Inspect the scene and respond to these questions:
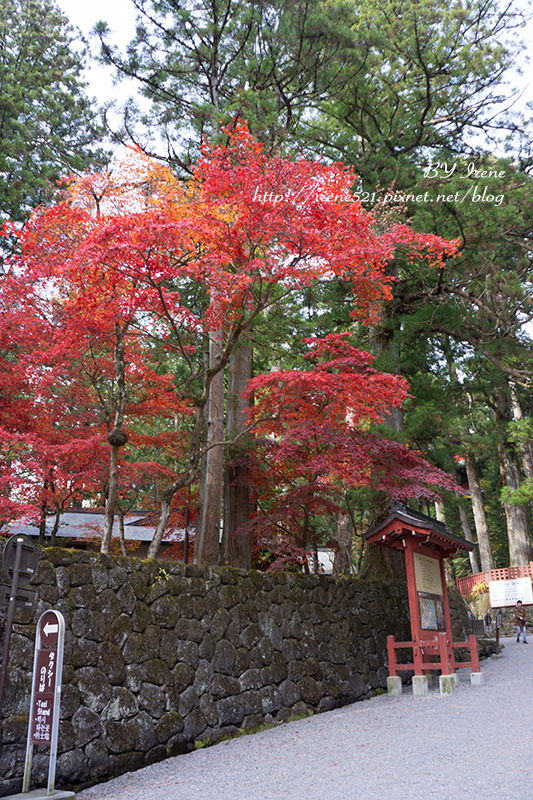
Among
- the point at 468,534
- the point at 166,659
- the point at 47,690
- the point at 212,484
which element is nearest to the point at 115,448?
the point at 166,659

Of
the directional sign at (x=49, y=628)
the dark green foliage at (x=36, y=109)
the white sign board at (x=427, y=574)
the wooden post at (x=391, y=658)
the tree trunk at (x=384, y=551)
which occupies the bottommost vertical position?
the wooden post at (x=391, y=658)

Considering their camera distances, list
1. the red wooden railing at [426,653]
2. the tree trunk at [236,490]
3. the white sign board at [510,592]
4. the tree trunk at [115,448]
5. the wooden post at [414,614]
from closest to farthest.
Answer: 1. the tree trunk at [115,448]
2. the red wooden railing at [426,653]
3. the wooden post at [414,614]
4. the tree trunk at [236,490]
5. the white sign board at [510,592]

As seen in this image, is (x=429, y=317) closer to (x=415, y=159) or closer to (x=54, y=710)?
(x=415, y=159)

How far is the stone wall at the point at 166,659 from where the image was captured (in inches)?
208

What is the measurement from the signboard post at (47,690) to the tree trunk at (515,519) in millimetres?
19650

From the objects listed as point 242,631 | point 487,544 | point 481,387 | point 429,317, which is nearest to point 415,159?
point 429,317

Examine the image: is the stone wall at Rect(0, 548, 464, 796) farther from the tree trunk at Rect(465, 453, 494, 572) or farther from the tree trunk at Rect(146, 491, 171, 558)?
the tree trunk at Rect(465, 453, 494, 572)

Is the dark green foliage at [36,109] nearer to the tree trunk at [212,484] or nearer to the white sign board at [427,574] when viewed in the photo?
the tree trunk at [212,484]

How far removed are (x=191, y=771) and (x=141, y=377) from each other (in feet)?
21.2

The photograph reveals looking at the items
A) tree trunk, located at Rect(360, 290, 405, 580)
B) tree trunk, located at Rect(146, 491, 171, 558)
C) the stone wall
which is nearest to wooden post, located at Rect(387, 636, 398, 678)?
the stone wall

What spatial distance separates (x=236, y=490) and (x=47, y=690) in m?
6.37

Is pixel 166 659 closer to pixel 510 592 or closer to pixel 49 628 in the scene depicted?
pixel 49 628

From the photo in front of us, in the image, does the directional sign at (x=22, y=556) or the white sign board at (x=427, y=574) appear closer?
the directional sign at (x=22, y=556)

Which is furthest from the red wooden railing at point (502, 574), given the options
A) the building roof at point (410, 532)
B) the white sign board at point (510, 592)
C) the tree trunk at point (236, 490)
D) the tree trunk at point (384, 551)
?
the tree trunk at point (236, 490)
